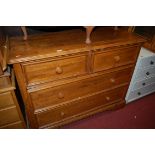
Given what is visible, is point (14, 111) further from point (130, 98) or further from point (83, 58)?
point (130, 98)

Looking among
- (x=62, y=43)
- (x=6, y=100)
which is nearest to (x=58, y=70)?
(x=62, y=43)

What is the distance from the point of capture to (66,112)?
1635 mm

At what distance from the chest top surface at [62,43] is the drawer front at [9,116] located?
1.63 feet

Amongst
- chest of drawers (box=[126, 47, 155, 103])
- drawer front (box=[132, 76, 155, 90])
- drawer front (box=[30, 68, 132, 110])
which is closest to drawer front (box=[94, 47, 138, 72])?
drawer front (box=[30, 68, 132, 110])

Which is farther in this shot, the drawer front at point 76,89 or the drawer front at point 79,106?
the drawer front at point 79,106

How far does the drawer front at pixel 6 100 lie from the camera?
1188 millimetres

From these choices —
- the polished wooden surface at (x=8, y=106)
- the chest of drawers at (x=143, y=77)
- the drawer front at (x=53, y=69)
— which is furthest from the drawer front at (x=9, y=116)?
the chest of drawers at (x=143, y=77)

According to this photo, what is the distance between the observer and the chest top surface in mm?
1112

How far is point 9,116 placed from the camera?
1335 mm

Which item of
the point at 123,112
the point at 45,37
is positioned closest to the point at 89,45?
the point at 45,37

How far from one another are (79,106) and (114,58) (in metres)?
0.66

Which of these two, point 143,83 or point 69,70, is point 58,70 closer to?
point 69,70

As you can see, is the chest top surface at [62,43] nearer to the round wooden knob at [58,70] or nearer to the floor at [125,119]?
the round wooden knob at [58,70]
